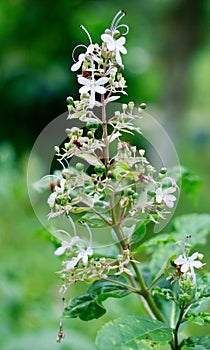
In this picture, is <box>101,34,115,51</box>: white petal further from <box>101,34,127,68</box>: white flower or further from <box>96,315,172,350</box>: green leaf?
<box>96,315,172,350</box>: green leaf

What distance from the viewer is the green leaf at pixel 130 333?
64 centimetres

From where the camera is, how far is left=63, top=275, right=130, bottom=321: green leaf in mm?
746

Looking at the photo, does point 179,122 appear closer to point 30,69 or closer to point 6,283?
point 30,69

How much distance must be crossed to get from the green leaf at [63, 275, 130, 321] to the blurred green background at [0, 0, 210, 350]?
158mm

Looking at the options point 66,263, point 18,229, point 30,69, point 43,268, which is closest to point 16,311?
point 43,268

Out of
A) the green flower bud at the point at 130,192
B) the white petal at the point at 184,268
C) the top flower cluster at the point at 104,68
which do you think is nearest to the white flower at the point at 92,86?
the top flower cluster at the point at 104,68

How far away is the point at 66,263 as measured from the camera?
2.23 ft

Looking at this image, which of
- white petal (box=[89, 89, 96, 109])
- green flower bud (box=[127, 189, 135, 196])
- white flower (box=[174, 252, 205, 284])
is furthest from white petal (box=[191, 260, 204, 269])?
white petal (box=[89, 89, 96, 109])

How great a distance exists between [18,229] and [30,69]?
2.72m

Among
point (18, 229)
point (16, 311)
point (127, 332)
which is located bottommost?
point (127, 332)

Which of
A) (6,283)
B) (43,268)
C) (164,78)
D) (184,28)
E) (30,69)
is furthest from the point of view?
(164,78)

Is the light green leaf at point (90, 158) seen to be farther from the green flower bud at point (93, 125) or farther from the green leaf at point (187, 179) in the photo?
the green leaf at point (187, 179)

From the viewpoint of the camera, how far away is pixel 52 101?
4566 millimetres

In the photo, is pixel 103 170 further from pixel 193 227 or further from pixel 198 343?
pixel 193 227
